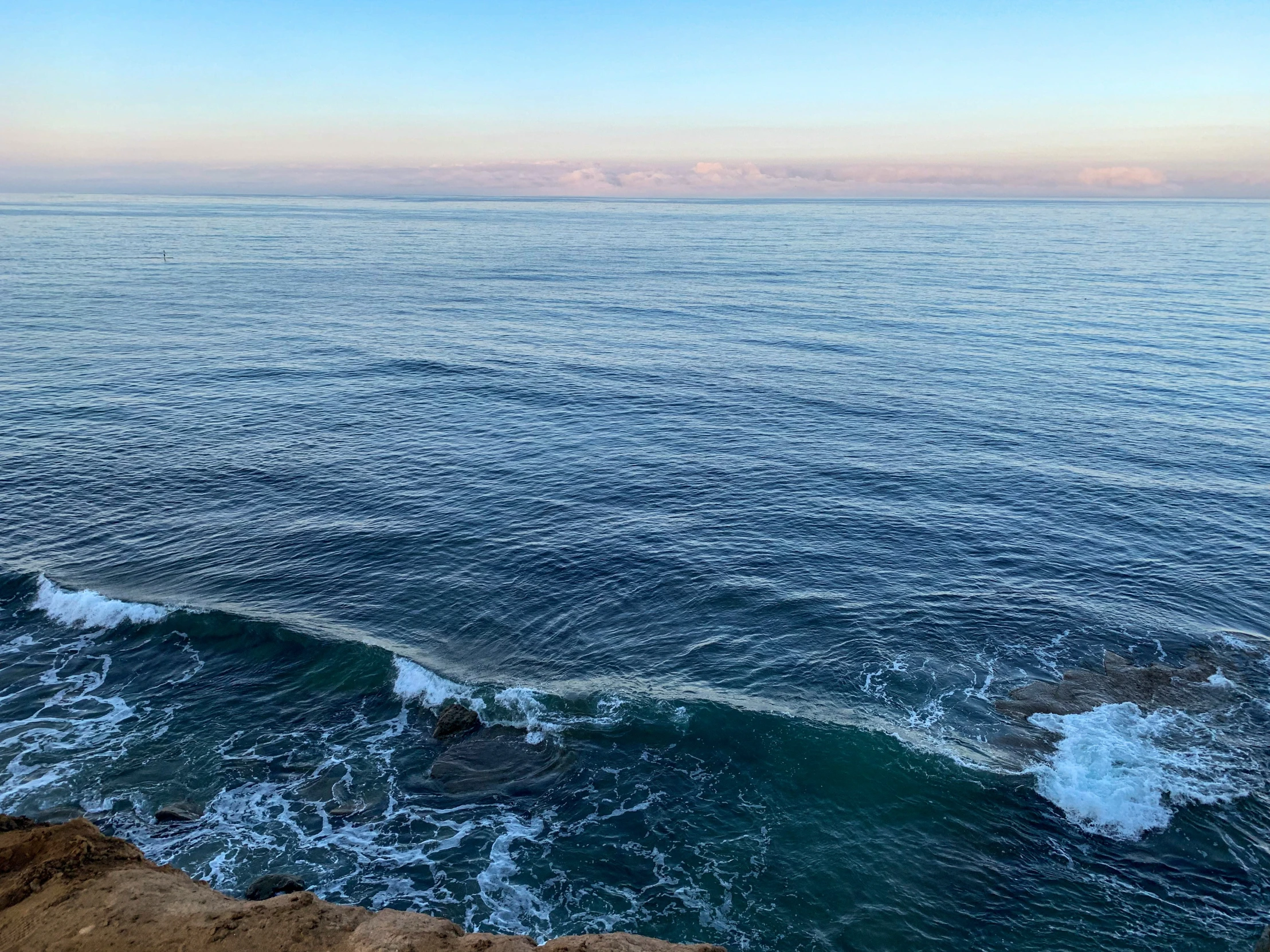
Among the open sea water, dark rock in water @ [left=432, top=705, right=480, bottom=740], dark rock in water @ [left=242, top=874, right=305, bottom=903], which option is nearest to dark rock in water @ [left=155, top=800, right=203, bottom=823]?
the open sea water

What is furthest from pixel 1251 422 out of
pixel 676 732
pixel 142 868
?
pixel 142 868

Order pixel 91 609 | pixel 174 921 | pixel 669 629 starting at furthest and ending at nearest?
1. pixel 91 609
2. pixel 669 629
3. pixel 174 921

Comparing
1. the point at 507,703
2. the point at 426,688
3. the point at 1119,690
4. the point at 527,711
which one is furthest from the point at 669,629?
the point at 1119,690

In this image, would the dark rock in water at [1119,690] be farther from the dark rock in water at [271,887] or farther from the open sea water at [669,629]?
the dark rock in water at [271,887]

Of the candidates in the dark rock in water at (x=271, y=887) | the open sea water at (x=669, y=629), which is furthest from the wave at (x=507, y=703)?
the dark rock in water at (x=271, y=887)

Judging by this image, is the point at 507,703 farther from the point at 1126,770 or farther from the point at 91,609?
the point at 1126,770

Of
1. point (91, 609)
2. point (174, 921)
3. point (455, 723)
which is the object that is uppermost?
point (174, 921)
